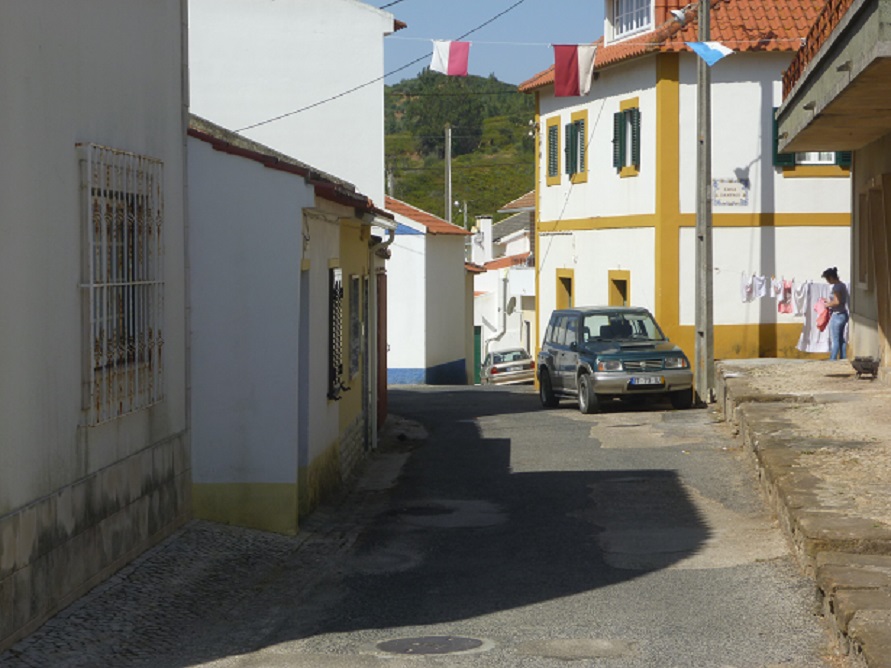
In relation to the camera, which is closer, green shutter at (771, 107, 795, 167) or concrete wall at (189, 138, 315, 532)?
concrete wall at (189, 138, 315, 532)

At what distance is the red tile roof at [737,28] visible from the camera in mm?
25578

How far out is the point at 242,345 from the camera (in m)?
11.6

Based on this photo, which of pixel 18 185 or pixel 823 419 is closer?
pixel 18 185

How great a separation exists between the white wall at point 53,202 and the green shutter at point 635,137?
17.3 meters

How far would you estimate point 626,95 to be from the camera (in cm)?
2759

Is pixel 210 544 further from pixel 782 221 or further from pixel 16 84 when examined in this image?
pixel 782 221

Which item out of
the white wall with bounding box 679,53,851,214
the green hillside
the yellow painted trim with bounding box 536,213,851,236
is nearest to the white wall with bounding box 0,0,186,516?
the yellow painted trim with bounding box 536,213,851,236

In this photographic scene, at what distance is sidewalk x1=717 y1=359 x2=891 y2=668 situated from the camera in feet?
23.4

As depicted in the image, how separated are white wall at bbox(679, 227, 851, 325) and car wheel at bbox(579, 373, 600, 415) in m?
5.00

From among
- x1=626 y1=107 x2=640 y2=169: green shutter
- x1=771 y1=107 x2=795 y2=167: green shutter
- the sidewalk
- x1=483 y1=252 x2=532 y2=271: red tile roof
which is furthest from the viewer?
x1=483 y1=252 x2=532 y2=271: red tile roof

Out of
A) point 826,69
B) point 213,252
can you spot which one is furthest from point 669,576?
point 826,69

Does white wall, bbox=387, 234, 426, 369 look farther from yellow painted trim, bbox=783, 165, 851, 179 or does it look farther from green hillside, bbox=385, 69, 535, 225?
green hillside, bbox=385, 69, 535, 225

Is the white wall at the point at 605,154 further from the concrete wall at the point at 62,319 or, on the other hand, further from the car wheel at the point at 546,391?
the concrete wall at the point at 62,319

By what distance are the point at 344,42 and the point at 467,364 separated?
1254 cm
